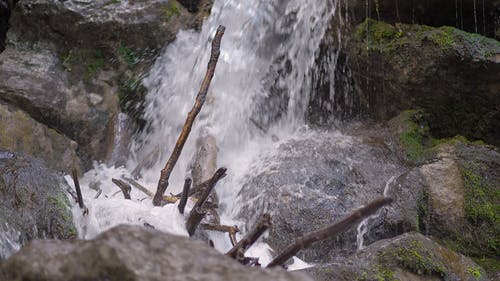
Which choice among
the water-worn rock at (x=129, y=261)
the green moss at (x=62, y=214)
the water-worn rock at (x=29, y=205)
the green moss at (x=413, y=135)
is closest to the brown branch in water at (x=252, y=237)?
the water-worn rock at (x=129, y=261)

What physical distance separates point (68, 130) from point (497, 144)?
404 centimetres

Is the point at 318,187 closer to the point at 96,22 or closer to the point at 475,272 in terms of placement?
the point at 475,272

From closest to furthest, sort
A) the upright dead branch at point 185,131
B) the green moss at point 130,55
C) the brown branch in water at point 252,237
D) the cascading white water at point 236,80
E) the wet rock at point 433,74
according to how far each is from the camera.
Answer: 1. the brown branch in water at point 252,237
2. the upright dead branch at point 185,131
3. the wet rock at point 433,74
4. the cascading white water at point 236,80
5. the green moss at point 130,55

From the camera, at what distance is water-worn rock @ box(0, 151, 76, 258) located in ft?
9.80

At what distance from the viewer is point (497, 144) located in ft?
17.1

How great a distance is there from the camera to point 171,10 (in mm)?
6195

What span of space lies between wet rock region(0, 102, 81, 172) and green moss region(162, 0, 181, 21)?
5.87 ft

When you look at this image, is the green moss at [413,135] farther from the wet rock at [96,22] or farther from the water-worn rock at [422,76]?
the wet rock at [96,22]

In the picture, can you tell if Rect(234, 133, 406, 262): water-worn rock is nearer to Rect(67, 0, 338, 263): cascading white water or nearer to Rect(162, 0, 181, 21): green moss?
Rect(67, 0, 338, 263): cascading white water

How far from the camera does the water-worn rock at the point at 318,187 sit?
13.4 ft

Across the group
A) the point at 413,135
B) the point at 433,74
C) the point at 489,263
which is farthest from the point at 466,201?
the point at 433,74

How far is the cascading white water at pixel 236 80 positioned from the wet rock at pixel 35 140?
0.31 metres

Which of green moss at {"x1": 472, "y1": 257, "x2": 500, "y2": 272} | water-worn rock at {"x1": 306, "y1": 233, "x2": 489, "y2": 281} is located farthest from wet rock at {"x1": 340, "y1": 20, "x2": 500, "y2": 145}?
water-worn rock at {"x1": 306, "y1": 233, "x2": 489, "y2": 281}

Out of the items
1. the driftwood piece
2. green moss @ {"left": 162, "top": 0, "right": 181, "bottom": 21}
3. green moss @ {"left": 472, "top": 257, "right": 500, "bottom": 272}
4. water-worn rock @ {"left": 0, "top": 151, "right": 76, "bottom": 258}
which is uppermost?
green moss @ {"left": 162, "top": 0, "right": 181, "bottom": 21}
